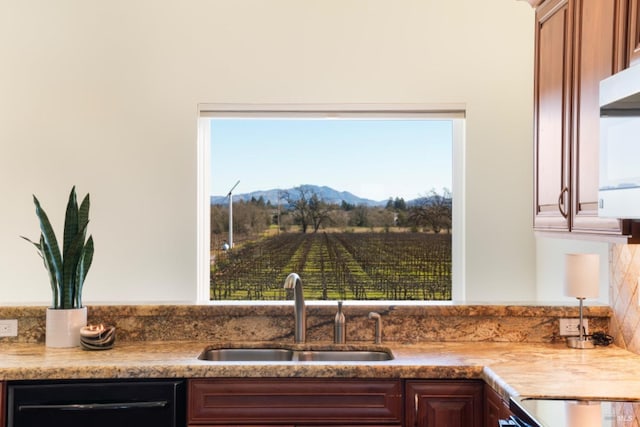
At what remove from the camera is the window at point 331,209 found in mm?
3504

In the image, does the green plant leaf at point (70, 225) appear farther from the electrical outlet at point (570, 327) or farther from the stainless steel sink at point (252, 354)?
the electrical outlet at point (570, 327)

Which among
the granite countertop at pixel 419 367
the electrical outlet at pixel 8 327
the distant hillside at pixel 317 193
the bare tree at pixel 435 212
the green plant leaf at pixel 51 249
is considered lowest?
the granite countertop at pixel 419 367

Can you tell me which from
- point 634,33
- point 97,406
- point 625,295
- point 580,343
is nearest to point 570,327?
point 580,343

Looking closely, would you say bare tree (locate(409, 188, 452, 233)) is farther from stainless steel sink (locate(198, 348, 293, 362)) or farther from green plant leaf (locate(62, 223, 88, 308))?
green plant leaf (locate(62, 223, 88, 308))

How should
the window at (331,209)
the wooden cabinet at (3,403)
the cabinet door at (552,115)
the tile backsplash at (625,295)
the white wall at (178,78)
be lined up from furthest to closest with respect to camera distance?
the window at (331,209) → the white wall at (178,78) → the tile backsplash at (625,295) → the cabinet door at (552,115) → the wooden cabinet at (3,403)

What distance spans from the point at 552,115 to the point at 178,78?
6.90 ft

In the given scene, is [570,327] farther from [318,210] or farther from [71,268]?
[71,268]

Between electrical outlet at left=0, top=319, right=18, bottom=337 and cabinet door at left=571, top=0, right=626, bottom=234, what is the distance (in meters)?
2.28

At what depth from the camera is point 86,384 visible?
1994mm

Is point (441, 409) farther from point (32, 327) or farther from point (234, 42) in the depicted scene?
point (234, 42)

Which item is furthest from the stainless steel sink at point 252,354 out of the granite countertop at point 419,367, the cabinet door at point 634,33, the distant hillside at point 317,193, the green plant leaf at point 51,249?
the cabinet door at point 634,33

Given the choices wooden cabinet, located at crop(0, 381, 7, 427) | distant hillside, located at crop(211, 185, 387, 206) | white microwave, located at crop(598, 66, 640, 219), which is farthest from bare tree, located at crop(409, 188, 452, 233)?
wooden cabinet, located at crop(0, 381, 7, 427)

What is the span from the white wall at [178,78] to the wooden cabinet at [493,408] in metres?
1.76

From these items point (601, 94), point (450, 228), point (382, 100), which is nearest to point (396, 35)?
point (382, 100)
